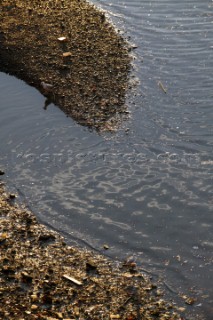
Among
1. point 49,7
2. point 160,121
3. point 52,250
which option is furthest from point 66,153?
point 49,7

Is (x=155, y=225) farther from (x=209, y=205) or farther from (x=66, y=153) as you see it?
(x=66, y=153)

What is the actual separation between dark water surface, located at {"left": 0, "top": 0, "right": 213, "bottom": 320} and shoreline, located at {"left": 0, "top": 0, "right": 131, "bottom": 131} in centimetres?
32

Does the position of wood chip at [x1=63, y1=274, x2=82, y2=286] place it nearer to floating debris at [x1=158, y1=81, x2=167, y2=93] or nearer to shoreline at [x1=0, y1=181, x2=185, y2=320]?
shoreline at [x1=0, y1=181, x2=185, y2=320]

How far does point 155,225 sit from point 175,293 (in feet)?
5.03

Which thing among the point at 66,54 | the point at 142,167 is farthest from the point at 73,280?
the point at 66,54

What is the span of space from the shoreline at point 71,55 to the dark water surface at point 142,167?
0.32 metres

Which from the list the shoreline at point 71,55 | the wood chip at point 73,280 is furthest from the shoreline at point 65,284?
the shoreline at point 71,55

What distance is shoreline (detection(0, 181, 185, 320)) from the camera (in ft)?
24.8

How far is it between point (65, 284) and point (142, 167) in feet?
10.6

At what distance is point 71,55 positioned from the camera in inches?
564

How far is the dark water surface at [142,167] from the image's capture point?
29.3ft

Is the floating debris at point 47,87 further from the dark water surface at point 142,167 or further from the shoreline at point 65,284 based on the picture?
the shoreline at point 65,284

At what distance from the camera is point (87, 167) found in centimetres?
1080

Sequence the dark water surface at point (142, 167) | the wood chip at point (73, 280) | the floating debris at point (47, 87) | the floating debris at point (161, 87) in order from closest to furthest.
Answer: the wood chip at point (73, 280) < the dark water surface at point (142, 167) < the floating debris at point (161, 87) < the floating debris at point (47, 87)
